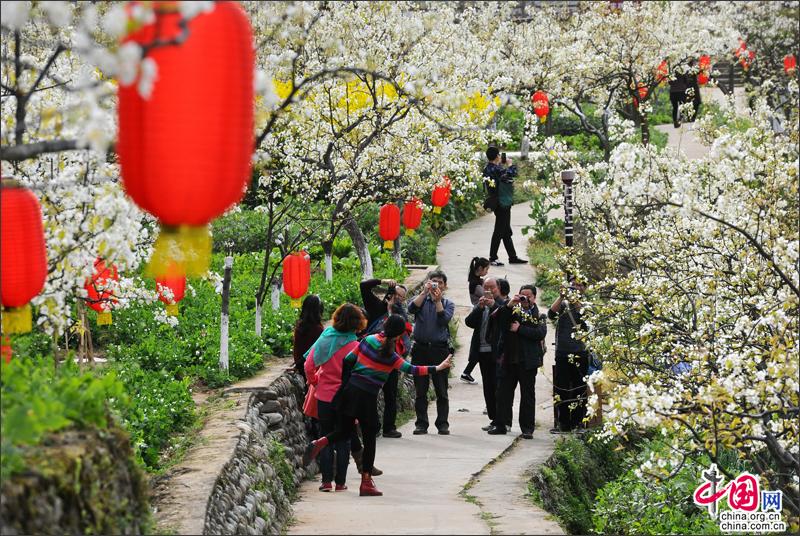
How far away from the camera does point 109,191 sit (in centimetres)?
843

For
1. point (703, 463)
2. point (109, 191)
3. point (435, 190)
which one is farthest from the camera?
point (435, 190)

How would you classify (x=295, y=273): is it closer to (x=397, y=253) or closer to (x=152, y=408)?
(x=152, y=408)

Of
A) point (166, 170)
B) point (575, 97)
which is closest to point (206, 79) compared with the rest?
point (166, 170)

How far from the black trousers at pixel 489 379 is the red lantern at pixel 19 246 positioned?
7.88 meters

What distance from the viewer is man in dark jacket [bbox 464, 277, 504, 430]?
13984mm

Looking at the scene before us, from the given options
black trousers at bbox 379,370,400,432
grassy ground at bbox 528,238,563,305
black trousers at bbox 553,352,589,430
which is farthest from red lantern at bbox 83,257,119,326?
grassy ground at bbox 528,238,563,305

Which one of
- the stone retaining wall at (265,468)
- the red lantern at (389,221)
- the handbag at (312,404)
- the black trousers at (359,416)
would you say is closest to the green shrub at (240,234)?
the red lantern at (389,221)

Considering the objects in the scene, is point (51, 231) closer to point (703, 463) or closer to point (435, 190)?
point (703, 463)

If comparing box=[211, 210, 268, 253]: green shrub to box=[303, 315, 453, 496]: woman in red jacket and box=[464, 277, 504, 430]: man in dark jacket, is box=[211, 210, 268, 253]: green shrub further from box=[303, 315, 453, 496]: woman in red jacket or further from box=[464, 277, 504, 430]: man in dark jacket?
box=[303, 315, 453, 496]: woman in red jacket

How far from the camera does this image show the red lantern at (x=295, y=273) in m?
15.0

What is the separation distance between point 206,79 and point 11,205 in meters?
1.87

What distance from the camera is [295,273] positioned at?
49.4 feet

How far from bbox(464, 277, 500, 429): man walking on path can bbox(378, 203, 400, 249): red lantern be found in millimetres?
4521

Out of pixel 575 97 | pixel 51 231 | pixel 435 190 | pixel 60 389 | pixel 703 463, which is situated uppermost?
pixel 575 97
